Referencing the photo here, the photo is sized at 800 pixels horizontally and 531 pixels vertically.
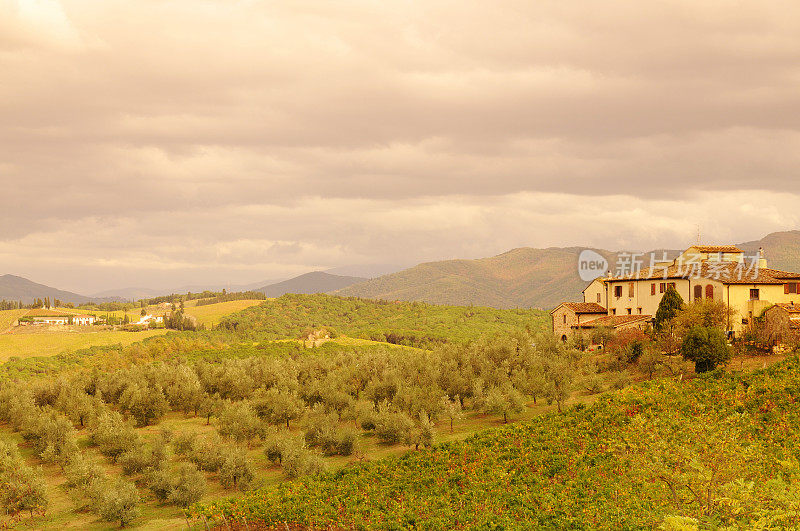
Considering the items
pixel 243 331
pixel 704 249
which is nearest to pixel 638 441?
pixel 704 249

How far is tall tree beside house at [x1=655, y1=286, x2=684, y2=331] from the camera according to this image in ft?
184

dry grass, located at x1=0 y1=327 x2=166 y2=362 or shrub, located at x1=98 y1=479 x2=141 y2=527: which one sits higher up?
shrub, located at x1=98 y1=479 x2=141 y2=527

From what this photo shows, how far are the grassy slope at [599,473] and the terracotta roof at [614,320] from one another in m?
24.3

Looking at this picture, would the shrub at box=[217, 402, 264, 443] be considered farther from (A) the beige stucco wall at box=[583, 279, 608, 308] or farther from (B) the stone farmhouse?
(A) the beige stucco wall at box=[583, 279, 608, 308]

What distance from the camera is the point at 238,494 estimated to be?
33000 millimetres

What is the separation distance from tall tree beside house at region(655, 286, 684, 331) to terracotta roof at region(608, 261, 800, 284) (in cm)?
458

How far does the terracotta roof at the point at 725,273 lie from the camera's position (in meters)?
55.7

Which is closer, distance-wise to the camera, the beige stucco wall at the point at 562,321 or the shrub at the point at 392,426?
the shrub at the point at 392,426

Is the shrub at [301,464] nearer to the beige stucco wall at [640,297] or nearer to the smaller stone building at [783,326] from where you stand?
the smaller stone building at [783,326]

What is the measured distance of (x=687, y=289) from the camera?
6003cm

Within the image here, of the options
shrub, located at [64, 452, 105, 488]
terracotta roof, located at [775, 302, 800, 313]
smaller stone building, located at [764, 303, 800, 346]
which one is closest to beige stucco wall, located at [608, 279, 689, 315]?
terracotta roof, located at [775, 302, 800, 313]

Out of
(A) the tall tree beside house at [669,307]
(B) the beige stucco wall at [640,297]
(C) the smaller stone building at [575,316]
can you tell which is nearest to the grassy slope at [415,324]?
(C) the smaller stone building at [575,316]

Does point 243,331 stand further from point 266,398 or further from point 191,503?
point 191,503

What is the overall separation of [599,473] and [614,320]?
41264 mm
